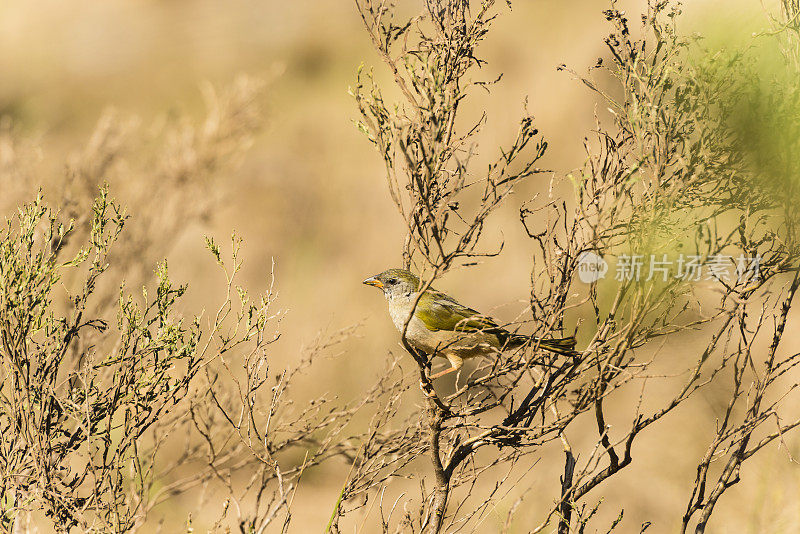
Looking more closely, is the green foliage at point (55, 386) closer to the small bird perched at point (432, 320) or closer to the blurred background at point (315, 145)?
the small bird perched at point (432, 320)

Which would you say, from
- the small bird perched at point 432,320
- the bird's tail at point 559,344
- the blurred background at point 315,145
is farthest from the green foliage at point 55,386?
the blurred background at point 315,145

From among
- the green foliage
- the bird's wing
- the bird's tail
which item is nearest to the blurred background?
the bird's tail

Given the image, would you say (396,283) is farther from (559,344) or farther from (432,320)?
(559,344)

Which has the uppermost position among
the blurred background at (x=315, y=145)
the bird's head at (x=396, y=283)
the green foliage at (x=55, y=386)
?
the blurred background at (x=315, y=145)

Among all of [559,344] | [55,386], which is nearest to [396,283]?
[559,344]

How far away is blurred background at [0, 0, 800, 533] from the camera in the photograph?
845cm

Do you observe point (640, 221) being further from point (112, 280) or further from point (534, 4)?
point (534, 4)

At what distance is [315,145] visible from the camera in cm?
1545

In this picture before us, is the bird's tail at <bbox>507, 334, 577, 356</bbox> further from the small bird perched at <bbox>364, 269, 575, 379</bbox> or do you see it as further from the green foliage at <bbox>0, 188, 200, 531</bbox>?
the green foliage at <bbox>0, 188, 200, 531</bbox>

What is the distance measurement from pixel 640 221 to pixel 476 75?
399 inches

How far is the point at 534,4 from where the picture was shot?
1598cm

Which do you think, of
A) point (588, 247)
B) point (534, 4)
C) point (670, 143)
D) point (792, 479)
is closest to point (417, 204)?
point (588, 247)

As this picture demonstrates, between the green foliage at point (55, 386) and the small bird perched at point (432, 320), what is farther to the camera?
the small bird perched at point (432, 320)

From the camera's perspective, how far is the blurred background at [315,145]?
845 centimetres
